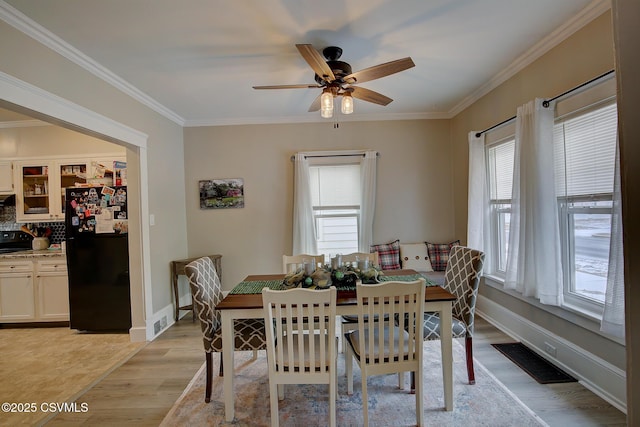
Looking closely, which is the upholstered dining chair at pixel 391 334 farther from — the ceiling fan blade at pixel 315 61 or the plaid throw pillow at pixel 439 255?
the plaid throw pillow at pixel 439 255

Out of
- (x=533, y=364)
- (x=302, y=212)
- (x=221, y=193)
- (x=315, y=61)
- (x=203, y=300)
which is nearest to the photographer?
(x=315, y=61)

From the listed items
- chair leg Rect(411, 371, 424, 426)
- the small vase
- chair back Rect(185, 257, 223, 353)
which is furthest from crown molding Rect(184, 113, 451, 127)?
chair leg Rect(411, 371, 424, 426)

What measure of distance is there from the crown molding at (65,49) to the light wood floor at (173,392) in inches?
104

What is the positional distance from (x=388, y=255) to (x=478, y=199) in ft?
4.26

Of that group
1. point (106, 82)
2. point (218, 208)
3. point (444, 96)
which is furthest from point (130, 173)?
point (444, 96)

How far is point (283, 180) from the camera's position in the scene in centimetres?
416

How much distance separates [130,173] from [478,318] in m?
4.30

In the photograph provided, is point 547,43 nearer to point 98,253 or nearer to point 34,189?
point 98,253

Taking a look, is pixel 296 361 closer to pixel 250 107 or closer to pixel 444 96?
pixel 250 107

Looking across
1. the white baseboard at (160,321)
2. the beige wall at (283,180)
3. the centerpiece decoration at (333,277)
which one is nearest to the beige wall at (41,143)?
the beige wall at (283,180)

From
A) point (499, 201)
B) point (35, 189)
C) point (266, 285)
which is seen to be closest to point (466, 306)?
point (266, 285)

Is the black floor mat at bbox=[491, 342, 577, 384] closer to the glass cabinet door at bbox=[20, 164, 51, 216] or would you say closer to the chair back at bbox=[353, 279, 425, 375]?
the chair back at bbox=[353, 279, 425, 375]

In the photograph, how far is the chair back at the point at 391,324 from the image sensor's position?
5.41 feet

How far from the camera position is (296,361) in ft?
5.78
